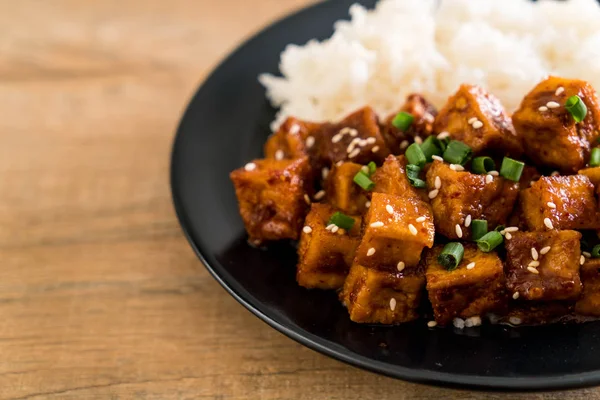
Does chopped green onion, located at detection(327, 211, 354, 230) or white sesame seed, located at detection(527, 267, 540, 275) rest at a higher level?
white sesame seed, located at detection(527, 267, 540, 275)

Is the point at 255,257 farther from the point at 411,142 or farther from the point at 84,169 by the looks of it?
the point at 84,169

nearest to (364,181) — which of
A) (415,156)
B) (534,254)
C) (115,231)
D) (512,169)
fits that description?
(415,156)

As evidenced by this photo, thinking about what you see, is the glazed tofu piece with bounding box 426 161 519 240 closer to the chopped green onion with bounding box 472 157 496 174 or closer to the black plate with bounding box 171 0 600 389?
the chopped green onion with bounding box 472 157 496 174

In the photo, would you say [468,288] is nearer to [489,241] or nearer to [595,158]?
[489,241]

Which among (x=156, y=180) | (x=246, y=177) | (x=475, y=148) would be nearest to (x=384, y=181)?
(x=475, y=148)

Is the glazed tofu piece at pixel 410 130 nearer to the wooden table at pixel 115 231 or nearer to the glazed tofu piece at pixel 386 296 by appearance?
the glazed tofu piece at pixel 386 296

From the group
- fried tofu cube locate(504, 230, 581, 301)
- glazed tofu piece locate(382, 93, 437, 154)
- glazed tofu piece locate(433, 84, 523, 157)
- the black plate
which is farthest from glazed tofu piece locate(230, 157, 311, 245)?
fried tofu cube locate(504, 230, 581, 301)
